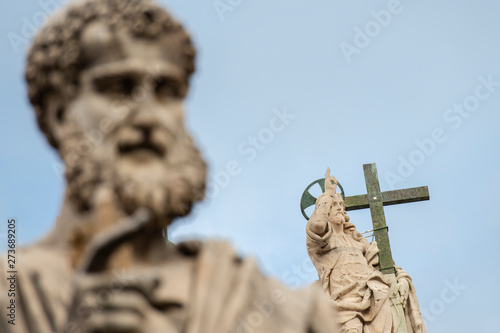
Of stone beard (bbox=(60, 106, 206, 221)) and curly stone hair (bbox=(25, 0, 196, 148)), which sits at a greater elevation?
curly stone hair (bbox=(25, 0, 196, 148))

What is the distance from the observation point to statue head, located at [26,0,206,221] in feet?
10.2

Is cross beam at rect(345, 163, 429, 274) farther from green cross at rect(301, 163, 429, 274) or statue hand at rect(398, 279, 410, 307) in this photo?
statue hand at rect(398, 279, 410, 307)

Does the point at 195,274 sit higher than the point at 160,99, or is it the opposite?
the point at 160,99

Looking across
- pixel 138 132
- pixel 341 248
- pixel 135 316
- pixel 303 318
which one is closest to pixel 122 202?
pixel 138 132

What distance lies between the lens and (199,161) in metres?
3.25

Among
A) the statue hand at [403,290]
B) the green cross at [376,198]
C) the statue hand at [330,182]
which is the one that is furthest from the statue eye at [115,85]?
the green cross at [376,198]

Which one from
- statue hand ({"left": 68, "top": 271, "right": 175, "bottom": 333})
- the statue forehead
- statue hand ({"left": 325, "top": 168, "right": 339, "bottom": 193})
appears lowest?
statue hand ({"left": 68, "top": 271, "right": 175, "bottom": 333})

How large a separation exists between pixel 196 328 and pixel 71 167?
67 cm

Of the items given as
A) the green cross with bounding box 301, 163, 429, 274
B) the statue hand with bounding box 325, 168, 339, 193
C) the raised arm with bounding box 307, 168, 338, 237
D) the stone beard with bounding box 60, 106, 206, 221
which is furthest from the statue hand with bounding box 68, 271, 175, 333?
the green cross with bounding box 301, 163, 429, 274

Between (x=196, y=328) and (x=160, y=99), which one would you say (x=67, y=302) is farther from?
(x=160, y=99)

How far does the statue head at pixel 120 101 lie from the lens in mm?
3104

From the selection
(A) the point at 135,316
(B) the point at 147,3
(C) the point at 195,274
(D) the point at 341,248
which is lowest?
(A) the point at 135,316

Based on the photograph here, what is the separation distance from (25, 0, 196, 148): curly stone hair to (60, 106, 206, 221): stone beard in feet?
0.70

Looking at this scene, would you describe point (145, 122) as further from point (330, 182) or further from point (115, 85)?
point (330, 182)
